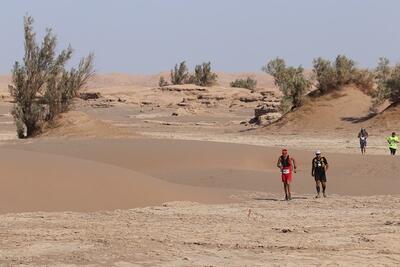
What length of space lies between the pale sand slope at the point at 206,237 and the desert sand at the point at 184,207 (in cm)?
2

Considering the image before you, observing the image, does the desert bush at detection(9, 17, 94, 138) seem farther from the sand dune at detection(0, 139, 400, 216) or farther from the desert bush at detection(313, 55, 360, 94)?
the desert bush at detection(313, 55, 360, 94)

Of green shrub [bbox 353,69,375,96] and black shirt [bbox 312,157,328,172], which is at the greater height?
green shrub [bbox 353,69,375,96]

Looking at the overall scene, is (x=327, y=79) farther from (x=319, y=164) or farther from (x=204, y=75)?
(x=204, y=75)

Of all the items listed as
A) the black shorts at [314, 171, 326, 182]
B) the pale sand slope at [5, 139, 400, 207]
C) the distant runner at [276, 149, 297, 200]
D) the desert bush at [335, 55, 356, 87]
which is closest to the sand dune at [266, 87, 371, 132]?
the desert bush at [335, 55, 356, 87]

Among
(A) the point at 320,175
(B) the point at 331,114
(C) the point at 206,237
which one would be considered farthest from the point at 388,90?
(C) the point at 206,237

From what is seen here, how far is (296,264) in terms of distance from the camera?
8.23m

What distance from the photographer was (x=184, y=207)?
45.4ft

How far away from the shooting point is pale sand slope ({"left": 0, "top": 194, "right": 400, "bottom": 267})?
28.0 feet

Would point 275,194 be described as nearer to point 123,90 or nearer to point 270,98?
point 270,98

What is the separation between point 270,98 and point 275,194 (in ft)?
164

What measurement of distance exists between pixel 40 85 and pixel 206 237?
23975 mm

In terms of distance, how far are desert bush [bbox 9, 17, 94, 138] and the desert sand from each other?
5.38ft

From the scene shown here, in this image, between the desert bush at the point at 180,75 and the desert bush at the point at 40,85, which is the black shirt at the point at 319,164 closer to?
the desert bush at the point at 40,85

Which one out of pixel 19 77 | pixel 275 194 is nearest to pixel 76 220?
pixel 275 194
